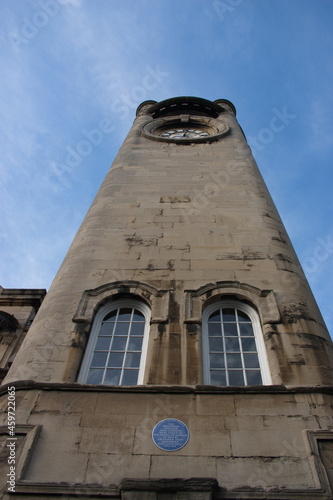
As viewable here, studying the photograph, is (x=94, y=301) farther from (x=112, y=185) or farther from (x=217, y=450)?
(x=112, y=185)

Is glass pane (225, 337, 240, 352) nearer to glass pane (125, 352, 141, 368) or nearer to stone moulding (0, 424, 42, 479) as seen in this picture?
glass pane (125, 352, 141, 368)

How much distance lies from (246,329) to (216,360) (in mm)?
1034

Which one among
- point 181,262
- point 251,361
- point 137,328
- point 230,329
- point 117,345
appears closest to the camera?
point 251,361

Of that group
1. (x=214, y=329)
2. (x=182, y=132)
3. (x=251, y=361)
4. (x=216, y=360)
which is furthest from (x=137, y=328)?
(x=182, y=132)

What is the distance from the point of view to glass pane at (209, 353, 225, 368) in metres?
7.73

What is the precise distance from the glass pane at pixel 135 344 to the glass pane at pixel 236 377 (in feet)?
6.02

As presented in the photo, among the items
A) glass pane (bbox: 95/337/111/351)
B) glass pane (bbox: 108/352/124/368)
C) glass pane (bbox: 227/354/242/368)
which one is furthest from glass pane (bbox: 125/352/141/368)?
glass pane (bbox: 227/354/242/368)

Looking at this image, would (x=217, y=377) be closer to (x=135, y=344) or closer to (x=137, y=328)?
(x=135, y=344)

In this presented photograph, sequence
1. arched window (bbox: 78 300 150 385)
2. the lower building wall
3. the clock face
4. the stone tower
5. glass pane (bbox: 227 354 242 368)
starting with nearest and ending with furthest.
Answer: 1. the lower building wall
2. the stone tower
3. arched window (bbox: 78 300 150 385)
4. glass pane (bbox: 227 354 242 368)
5. the clock face

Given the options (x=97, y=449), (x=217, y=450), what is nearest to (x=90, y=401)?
(x=97, y=449)

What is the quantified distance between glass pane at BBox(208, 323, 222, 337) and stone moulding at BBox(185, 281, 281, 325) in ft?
1.13

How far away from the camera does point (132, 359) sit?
791 cm

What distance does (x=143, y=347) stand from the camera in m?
8.05

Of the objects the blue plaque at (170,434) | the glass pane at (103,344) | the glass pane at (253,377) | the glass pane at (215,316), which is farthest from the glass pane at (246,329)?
the glass pane at (103,344)
